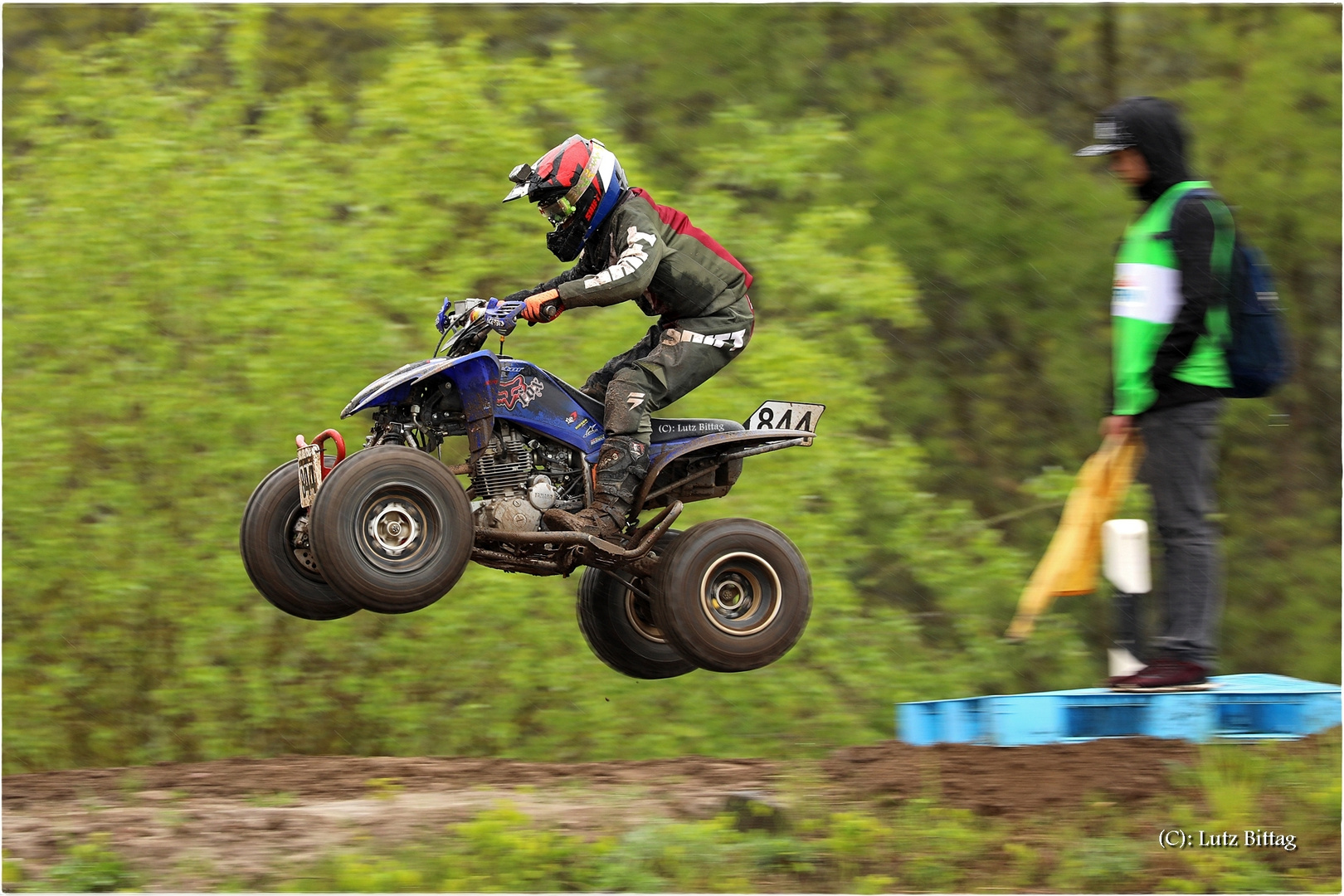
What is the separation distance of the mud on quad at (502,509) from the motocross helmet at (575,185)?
548 millimetres

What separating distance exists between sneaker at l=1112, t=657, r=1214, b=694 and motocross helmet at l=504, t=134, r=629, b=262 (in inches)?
129

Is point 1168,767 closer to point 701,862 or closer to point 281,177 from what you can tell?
point 701,862

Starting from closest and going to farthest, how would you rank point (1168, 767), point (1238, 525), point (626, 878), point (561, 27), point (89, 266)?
point (626, 878), point (1168, 767), point (89, 266), point (561, 27), point (1238, 525)

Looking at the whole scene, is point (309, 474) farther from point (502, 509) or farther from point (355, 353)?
point (355, 353)

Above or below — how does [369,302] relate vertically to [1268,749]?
above

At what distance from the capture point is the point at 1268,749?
21.3 feet

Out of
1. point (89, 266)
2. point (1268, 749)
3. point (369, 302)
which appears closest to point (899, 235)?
point (369, 302)

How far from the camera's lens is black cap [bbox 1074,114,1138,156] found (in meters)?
6.66

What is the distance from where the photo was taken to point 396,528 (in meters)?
6.32

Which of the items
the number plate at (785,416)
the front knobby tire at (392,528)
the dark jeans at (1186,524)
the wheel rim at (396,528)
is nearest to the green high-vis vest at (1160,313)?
the dark jeans at (1186,524)

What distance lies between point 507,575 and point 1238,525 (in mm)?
9247

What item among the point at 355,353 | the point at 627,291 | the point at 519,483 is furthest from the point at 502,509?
the point at 355,353

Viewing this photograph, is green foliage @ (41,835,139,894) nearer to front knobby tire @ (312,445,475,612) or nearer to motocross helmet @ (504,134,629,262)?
front knobby tire @ (312,445,475,612)

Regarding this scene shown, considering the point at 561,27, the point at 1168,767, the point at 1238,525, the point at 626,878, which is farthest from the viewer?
the point at 1238,525
